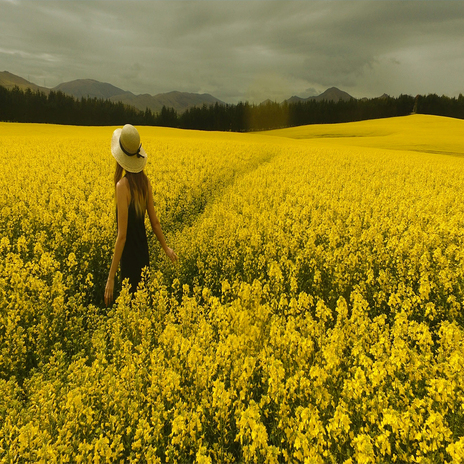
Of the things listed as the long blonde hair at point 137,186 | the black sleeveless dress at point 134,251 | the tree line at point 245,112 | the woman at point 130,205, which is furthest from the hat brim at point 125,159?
the tree line at point 245,112

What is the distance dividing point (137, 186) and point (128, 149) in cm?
49

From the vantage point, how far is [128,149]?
379 cm

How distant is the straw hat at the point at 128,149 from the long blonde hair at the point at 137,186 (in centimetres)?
11

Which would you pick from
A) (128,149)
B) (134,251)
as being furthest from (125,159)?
(134,251)

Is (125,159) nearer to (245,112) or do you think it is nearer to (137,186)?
(137,186)

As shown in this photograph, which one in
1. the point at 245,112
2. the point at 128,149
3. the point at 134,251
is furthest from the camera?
the point at 245,112

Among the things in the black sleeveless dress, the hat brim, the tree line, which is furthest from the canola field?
the tree line

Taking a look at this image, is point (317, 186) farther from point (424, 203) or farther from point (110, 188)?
point (110, 188)

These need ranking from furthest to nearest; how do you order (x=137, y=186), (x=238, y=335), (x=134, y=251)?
(x=134, y=251) → (x=137, y=186) → (x=238, y=335)

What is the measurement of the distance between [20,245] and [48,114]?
8768 cm

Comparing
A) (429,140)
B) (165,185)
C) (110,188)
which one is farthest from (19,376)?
(429,140)

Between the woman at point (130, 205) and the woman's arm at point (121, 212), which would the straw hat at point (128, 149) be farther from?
the woman's arm at point (121, 212)

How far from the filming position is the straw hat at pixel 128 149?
3742 mm

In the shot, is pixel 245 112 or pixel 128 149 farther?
pixel 245 112
